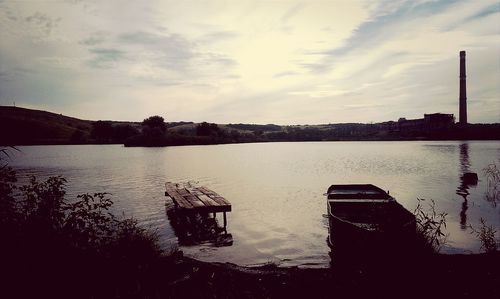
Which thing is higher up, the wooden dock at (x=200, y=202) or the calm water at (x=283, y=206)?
the wooden dock at (x=200, y=202)

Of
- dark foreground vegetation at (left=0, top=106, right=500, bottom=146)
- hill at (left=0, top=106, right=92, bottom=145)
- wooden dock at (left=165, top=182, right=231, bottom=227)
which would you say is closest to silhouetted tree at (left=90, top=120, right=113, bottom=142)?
dark foreground vegetation at (left=0, top=106, right=500, bottom=146)

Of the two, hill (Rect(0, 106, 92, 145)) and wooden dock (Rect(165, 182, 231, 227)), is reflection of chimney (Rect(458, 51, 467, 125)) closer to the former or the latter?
wooden dock (Rect(165, 182, 231, 227))

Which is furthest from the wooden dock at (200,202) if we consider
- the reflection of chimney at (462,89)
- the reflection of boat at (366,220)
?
the reflection of chimney at (462,89)

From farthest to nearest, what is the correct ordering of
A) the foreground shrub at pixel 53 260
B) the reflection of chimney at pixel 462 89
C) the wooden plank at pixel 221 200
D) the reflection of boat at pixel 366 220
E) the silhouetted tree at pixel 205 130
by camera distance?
the silhouetted tree at pixel 205 130 < the reflection of chimney at pixel 462 89 < the wooden plank at pixel 221 200 < the reflection of boat at pixel 366 220 < the foreground shrub at pixel 53 260

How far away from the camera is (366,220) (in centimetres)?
1417

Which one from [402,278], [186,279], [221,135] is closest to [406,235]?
[402,278]

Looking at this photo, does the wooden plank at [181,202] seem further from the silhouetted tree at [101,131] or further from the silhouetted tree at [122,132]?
the silhouetted tree at [101,131]

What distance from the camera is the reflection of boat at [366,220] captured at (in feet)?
34.0

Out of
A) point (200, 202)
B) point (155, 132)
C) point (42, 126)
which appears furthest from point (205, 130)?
point (200, 202)

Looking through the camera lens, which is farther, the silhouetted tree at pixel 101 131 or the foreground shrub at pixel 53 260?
the silhouetted tree at pixel 101 131

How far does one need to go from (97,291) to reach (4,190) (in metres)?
3.27

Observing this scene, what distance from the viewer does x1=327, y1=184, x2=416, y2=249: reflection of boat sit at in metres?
10.4

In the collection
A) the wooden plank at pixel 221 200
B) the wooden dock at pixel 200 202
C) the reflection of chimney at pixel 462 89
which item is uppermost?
the reflection of chimney at pixel 462 89

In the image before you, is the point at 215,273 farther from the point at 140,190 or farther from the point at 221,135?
the point at 221,135
